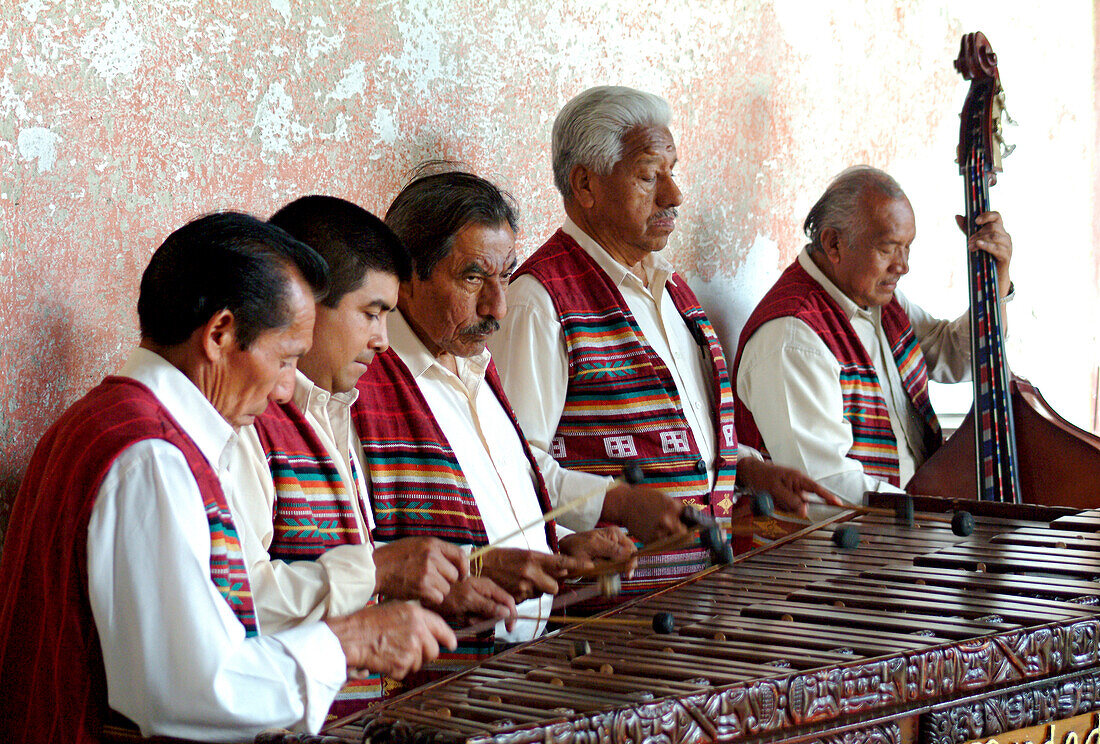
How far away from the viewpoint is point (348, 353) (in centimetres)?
223

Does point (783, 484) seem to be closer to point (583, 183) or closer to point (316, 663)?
point (583, 183)

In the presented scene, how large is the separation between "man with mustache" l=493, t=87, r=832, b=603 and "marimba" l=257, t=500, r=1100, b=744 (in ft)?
1.65

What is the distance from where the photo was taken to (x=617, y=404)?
309 cm

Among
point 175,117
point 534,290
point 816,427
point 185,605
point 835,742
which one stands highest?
point 175,117

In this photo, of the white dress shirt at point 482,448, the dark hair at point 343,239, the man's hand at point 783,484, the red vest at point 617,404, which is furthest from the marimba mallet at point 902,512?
the dark hair at point 343,239

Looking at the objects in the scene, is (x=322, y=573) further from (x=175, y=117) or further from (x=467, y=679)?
(x=175, y=117)

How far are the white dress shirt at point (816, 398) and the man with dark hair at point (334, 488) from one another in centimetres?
143

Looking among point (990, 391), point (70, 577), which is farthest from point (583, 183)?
point (70, 577)

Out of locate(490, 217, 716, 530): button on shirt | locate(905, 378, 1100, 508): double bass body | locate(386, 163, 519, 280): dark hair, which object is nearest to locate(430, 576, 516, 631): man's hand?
locate(490, 217, 716, 530): button on shirt

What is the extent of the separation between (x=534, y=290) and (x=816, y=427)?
2.99ft

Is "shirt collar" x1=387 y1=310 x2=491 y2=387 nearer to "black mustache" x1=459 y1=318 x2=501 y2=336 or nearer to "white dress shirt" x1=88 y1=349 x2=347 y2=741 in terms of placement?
"black mustache" x1=459 y1=318 x2=501 y2=336

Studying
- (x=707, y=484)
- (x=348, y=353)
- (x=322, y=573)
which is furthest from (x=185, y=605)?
(x=707, y=484)

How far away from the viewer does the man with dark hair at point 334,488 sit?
1933 millimetres

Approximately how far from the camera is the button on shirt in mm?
2957
